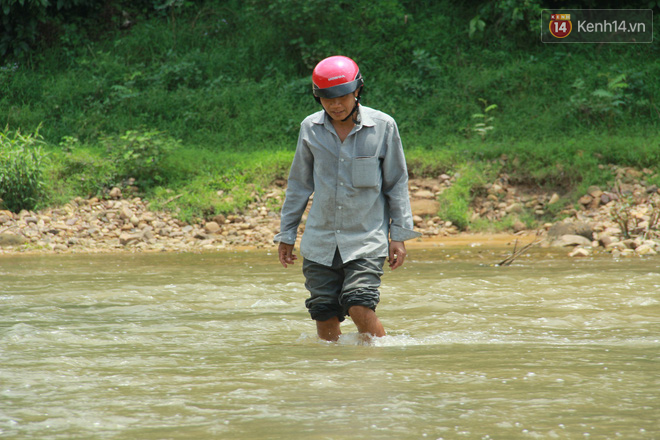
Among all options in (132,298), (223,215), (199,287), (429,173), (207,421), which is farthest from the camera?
(429,173)

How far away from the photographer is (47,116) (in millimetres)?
13195

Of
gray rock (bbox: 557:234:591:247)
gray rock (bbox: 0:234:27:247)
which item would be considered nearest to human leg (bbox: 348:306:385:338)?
gray rock (bbox: 557:234:591:247)

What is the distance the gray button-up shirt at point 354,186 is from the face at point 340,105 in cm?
8

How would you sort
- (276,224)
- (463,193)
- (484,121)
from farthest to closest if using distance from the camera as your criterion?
(484,121), (463,193), (276,224)

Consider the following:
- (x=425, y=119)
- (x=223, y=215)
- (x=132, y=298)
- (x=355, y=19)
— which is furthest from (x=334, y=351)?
(x=355, y=19)

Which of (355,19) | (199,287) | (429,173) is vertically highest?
(355,19)

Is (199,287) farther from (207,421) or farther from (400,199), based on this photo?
(207,421)

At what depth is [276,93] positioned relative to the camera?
44.6ft

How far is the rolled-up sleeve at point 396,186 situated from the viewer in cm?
384

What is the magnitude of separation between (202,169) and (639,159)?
6.36 metres

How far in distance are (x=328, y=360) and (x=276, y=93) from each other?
10422 mm

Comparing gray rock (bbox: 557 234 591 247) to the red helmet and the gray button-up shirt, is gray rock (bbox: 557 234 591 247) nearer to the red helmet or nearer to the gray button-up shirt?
the gray button-up shirt

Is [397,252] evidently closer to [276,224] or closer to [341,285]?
[341,285]

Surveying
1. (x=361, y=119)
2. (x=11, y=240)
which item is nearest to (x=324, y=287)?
(x=361, y=119)
